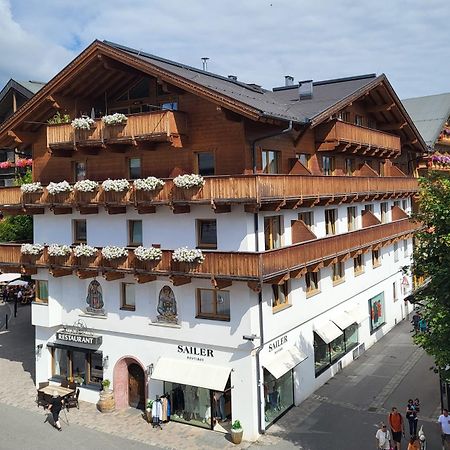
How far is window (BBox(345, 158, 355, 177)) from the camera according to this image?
28564 millimetres

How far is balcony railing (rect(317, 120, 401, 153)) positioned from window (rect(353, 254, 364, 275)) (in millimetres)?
5587

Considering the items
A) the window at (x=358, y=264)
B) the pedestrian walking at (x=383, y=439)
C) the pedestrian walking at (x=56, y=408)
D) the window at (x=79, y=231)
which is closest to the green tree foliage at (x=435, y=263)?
the pedestrian walking at (x=383, y=439)

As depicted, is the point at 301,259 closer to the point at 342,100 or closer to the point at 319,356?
the point at 319,356

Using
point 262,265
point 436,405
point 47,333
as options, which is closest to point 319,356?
point 436,405

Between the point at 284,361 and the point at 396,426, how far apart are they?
446cm

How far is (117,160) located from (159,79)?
3.90 metres

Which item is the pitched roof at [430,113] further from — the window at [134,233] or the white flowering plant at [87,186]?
the white flowering plant at [87,186]

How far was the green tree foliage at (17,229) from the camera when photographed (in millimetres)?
32469

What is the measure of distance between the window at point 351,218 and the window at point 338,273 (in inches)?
99.8

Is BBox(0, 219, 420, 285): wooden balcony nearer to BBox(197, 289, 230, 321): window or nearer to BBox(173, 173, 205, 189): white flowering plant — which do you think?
BBox(197, 289, 230, 321): window

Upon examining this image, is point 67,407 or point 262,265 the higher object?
point 262,265

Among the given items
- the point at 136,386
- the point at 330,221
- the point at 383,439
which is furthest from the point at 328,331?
the point at 136,386

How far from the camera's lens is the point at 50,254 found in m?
22.2

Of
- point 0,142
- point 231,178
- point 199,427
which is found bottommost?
point 199,427
